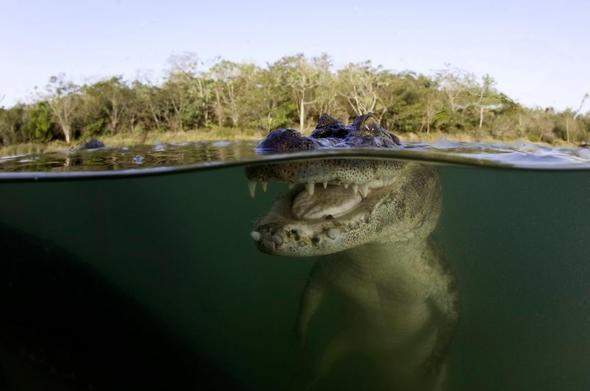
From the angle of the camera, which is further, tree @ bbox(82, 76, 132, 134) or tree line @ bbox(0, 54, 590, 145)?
tree @ bbox(82, 76, 132, 134)

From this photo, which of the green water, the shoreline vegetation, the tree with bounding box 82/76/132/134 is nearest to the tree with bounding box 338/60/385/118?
the shoreline vegetation

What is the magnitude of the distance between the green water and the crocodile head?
1.60m

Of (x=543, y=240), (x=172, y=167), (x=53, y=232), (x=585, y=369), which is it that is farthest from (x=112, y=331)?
(x=543, y=240)

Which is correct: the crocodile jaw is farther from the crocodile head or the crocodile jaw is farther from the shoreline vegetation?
the shoreline vegetation

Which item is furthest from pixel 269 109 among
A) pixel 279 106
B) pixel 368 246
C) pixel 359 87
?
pixel 368 246

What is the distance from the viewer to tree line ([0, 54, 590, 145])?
20141 mm

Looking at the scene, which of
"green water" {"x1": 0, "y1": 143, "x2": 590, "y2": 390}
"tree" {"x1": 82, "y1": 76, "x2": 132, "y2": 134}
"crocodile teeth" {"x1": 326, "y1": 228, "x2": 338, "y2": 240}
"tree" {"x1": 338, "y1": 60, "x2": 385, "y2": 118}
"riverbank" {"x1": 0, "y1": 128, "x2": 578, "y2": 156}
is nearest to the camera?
"crocodile teeth" {"x1": 326, "y1": 228, "x2": 338, "y2": 240}

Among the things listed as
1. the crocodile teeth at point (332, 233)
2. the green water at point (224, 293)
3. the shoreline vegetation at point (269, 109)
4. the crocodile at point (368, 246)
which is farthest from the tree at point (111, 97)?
the crocodile teeth at point (332, 233)

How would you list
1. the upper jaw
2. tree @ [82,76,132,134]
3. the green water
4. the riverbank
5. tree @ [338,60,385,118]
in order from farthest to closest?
tree @ [82,76,132,134]
tree @ [338,60,385,118]
the riverbank
the green water
the upper jaw

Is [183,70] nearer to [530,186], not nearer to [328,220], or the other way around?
[530,186]

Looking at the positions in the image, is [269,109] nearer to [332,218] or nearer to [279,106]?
[279,106]

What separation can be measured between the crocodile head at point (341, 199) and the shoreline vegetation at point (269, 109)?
15.0m

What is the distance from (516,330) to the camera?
27.9 ft

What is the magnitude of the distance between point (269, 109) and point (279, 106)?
100cm
